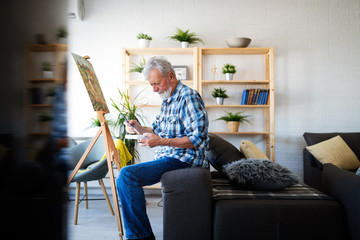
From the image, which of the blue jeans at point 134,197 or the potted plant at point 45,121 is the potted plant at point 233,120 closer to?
the blue jeans at point 134,197

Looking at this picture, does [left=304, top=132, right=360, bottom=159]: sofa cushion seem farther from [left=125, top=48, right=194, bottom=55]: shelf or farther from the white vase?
[left=125, top=48, right=194, bottom=55]: shelf

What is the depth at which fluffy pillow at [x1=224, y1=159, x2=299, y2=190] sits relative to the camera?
2003 millimetres

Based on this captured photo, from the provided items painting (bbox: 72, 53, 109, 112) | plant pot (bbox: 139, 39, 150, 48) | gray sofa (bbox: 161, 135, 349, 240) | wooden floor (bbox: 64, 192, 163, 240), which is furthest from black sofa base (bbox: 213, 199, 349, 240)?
plant pot (bbox: 139, 39, 150, 48)

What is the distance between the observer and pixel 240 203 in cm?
179

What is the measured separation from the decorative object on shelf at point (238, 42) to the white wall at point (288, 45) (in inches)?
13.8

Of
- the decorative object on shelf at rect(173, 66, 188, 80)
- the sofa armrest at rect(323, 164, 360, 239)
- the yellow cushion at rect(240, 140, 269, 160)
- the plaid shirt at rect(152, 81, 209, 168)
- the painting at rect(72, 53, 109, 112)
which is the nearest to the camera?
the sofa armrest at rect(323, 164, 360, 239)

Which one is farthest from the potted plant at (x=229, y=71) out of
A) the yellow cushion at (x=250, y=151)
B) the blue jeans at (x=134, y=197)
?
the blue jeans at (x=134, y=197)

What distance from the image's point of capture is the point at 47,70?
0.19 m

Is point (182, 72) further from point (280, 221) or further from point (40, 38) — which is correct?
point (40, 38)

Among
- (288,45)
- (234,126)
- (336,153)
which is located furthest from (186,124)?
(288,45)

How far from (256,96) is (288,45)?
0.96 meters

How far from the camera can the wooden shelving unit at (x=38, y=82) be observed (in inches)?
6.8

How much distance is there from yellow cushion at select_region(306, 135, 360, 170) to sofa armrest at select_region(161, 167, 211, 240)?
83.4 inches

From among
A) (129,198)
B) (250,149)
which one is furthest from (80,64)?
(250,149)
